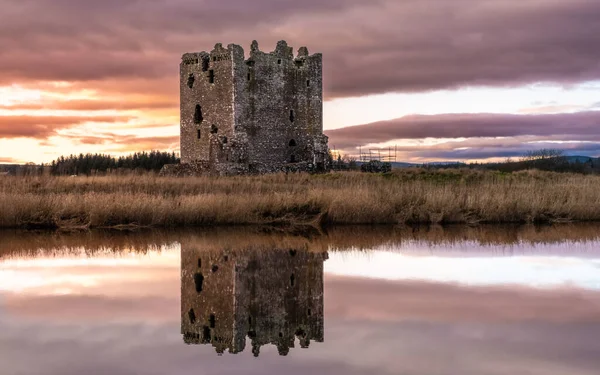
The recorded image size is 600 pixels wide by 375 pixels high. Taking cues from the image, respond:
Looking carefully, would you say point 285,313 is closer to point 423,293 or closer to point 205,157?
point 423,293

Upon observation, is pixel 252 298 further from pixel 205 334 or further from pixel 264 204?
pixel 264 204

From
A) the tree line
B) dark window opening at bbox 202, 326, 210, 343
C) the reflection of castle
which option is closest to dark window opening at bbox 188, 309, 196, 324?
the reflection of castle

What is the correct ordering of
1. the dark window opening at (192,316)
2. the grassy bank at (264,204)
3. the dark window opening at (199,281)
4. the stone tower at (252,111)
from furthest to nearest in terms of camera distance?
the stone tower at (252,111) → the grassy bank at (264,204) → the dark window opening at (199,281) → the dark window opening at (192,316)

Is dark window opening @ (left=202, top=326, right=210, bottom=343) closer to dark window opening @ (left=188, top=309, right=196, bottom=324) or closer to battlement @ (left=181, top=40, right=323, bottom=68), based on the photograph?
dark window opening @ (left=188, top=309, right=196, bottom=324)

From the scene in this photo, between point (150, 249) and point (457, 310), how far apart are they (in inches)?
305

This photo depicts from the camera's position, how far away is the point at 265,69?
152ft

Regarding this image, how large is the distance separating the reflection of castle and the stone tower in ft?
98.1

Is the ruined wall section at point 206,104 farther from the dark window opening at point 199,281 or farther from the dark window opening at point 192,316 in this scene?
the dark window opening at point 192,316

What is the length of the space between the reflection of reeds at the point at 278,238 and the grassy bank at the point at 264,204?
0.87 meters

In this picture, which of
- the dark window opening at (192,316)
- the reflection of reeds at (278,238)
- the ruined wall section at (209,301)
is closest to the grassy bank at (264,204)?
the reflection of reeds at (278,238)

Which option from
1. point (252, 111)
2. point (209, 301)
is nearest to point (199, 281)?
point (209, 301)

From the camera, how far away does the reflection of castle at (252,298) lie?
8213 millimetres

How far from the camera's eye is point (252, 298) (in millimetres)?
10086

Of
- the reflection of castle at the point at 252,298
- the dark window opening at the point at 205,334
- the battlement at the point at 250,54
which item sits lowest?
the dark window opening at the point at 205,334
